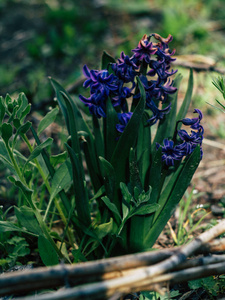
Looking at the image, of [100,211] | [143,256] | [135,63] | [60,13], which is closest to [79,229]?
[100,211]

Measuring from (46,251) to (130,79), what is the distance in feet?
2.61

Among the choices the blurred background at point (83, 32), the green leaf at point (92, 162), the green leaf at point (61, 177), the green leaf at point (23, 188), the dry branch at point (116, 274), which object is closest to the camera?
the dry branch at point (116, 274)

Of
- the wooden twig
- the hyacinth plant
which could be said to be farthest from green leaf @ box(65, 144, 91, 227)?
the wooden twig

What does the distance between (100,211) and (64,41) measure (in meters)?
3.05

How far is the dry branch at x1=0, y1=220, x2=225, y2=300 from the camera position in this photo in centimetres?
93

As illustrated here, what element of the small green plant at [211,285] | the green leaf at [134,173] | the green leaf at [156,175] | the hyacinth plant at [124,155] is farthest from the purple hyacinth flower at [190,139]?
the small green plant at [211,285]

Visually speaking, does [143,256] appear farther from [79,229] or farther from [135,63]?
[135,63]

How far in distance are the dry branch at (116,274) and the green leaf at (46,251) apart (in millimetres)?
382

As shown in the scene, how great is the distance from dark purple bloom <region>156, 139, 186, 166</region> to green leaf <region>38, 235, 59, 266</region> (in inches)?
Answer: 23.2

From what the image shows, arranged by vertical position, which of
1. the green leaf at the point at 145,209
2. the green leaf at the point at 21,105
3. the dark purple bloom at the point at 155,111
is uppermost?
the green leaf at the point at 21,105

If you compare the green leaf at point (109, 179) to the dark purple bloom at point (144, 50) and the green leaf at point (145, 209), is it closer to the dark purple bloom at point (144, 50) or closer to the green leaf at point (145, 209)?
the green leaf at point (145, 209)

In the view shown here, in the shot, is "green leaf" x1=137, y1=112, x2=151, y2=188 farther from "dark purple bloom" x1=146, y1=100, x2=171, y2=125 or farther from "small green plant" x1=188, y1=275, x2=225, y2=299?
"small green plant" x1=188, y1=275, x2=225, y2=299

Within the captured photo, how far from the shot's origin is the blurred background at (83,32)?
12.6ft

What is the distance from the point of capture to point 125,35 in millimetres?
4512
